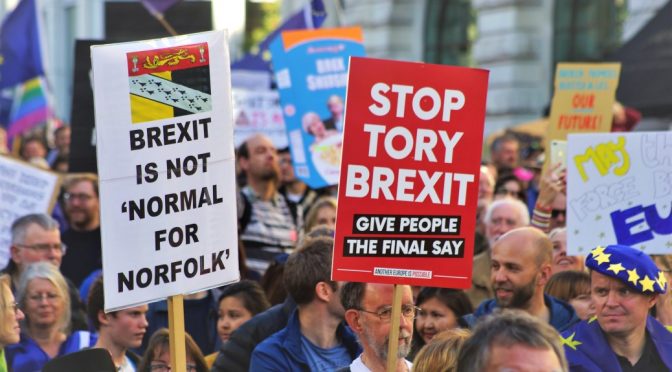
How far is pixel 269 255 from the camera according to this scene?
32.4 feet

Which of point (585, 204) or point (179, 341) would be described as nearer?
point (179, 341)

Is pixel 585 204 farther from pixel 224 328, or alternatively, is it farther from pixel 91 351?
pixel 91 351

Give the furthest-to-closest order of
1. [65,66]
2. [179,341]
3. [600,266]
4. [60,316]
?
[65,66] < [60,316] < [600,266] < [179,341]

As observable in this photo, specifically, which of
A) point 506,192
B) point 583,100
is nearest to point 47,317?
point 506,192

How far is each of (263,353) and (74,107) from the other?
4.47 metres

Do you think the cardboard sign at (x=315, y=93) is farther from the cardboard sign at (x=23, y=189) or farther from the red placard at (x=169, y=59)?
the red placard at (x=169, y=59)

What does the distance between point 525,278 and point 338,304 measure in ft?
3.41

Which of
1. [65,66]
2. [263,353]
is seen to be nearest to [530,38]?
[263,353]

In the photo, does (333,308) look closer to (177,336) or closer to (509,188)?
(177,336)

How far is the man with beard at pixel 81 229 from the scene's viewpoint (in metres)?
9.59

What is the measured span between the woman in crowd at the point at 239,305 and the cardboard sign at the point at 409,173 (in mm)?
1956

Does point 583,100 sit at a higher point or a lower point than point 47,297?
higher

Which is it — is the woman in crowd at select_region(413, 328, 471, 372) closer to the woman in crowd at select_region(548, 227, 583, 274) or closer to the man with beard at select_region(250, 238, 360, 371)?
the man with beard at select_region(250, 238, 360, 371)

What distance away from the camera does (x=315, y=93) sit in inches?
453
